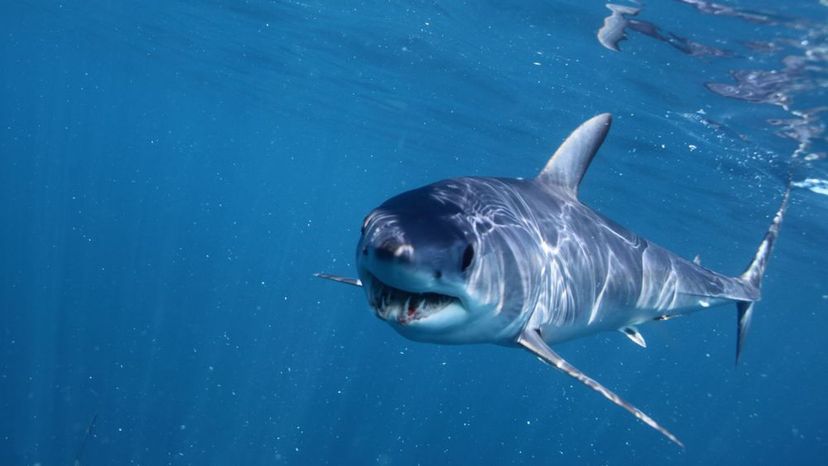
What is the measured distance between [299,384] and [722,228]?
22.4 metres

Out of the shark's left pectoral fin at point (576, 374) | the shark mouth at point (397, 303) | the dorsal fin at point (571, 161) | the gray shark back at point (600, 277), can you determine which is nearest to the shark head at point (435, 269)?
the shark mouth at point (397, 303)

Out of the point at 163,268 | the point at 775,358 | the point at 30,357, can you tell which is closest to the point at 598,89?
the point at 30,357

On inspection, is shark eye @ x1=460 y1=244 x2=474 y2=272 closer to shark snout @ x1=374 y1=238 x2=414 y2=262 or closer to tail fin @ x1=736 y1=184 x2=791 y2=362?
shark snout @ x1=374 y1=238 x2=414 y2=262

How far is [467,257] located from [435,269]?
0.31 m

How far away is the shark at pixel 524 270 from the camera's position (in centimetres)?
324

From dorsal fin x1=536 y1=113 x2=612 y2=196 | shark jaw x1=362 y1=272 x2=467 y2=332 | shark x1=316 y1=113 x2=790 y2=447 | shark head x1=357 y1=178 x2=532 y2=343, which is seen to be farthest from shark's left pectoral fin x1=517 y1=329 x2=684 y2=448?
dorsal fin x1=536 y1=113 x2=612 y2=196

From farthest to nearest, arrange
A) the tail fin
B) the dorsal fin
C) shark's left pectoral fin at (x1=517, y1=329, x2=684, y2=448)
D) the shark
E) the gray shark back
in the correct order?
the tail fin → the dorsal fin → the gray shark back → shark's left pectoral fin at (x1=517, y1=329, x2=684, y2=448) → the shark

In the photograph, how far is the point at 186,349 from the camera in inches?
1142

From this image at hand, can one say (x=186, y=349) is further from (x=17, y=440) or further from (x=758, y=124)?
(x=758, y=124)

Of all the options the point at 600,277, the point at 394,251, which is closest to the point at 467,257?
the point at 394,251

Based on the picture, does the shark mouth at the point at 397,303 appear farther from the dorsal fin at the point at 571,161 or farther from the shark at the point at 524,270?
the dorsal fin at the point at 571,161

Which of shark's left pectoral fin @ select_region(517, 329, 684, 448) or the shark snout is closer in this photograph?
the shark snout

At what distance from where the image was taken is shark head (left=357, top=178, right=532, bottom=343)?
3049 millimetres

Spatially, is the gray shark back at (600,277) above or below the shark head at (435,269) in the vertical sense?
below
